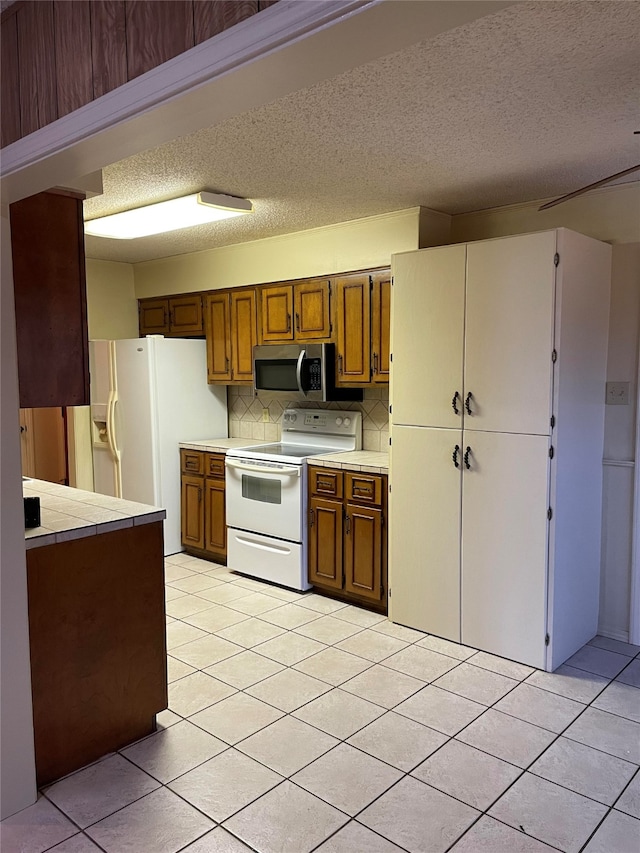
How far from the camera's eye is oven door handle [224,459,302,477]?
4.21 metres

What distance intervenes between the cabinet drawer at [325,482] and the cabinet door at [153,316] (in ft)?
7.27

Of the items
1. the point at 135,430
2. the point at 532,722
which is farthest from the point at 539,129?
the point at 135,430

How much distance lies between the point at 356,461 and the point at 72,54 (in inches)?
113

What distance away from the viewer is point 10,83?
5.57 feet

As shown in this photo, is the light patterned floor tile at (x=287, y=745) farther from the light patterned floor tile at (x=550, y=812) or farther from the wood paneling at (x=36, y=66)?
the wood paneling at (x=36, y=66)

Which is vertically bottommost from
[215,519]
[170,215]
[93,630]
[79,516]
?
[215,519]

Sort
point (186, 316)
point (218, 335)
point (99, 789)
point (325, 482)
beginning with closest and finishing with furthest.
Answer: point (99, 789)
point (325, 482)
point (218, 335)
point (186, 316)

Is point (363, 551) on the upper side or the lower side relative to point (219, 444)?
lower

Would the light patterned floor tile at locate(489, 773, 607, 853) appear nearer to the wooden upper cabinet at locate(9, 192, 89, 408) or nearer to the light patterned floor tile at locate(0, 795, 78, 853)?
the light patterned floor tile at locate(0, 795, 78, 853)

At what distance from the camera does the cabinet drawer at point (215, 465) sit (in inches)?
191

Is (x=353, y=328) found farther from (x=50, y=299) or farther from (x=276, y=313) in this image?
(x=50, y=299)

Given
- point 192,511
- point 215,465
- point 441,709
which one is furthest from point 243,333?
point 441,709

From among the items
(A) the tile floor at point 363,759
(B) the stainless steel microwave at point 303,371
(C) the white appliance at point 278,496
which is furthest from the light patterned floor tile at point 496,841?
(B) the stainless steel microwave at point 303,371

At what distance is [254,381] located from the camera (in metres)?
4.88
